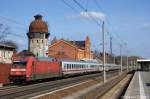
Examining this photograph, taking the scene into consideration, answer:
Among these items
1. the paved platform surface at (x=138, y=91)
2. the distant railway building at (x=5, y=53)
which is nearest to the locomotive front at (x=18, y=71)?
the paved platform surface at (x=138, y=91)

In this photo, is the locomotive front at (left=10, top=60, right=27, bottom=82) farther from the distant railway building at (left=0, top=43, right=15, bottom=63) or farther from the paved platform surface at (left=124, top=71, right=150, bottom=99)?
the distant railway building at (left=0, top=43, right=15, bottom=63)

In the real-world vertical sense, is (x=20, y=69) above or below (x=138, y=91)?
above

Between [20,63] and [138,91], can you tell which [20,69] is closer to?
[20,63]

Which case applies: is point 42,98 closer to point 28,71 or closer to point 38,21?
point 28,71

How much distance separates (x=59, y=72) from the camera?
48625 millimetres

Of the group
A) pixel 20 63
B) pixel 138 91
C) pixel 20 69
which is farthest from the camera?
pixel 20 63

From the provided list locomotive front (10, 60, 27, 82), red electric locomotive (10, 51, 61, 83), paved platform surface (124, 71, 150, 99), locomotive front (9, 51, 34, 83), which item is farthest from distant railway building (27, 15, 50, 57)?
locomotive front (10, 60, 27, 82)

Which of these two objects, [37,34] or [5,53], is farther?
[37,34]

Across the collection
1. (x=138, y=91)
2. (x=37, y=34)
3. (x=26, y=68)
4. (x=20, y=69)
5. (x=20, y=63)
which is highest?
(x=37, y=34)

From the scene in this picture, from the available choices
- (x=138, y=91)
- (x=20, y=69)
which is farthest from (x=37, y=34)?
(x=138, y=91)

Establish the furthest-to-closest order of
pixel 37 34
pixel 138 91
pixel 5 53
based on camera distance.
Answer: pixel 37 34, pixel 5 53, pixel 138 91

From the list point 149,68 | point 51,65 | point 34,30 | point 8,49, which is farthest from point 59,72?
point 149,68

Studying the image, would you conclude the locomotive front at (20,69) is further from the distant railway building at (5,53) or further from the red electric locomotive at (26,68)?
the distant railway building at (5,53)

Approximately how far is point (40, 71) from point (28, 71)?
385 centimetres
